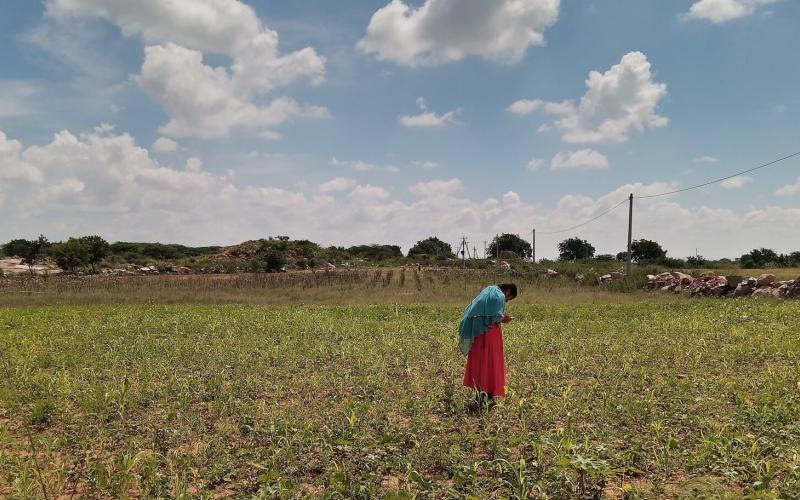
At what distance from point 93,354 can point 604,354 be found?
356 inches

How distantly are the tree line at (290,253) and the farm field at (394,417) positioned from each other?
34.7 m

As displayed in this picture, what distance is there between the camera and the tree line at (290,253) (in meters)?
45.2

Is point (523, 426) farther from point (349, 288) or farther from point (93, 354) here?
point (349, 288)

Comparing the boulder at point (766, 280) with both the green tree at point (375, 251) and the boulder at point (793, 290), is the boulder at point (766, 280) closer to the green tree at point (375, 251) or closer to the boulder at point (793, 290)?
the boulder at point (793, 290)

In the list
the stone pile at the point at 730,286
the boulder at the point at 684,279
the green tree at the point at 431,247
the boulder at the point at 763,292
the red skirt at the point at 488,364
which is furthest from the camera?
the green tree at the point at 431,247

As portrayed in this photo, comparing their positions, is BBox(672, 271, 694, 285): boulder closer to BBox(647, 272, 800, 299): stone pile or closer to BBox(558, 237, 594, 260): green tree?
BBox(647, 272, 800, 299): stone pile

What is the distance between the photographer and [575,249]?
270 ft

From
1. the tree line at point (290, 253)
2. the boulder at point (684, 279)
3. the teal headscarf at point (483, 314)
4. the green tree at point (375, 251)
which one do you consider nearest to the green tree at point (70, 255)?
the tree line at point (290, 253)

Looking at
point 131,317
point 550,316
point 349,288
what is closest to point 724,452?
point 550,316

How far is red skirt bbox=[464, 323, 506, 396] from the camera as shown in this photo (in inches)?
224

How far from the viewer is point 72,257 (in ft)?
146

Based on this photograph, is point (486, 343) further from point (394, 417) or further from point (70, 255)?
point (70, 255)

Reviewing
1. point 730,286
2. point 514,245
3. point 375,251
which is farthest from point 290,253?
point 730,286

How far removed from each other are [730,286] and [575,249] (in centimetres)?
6474
